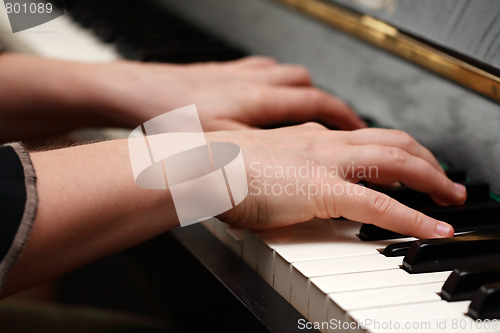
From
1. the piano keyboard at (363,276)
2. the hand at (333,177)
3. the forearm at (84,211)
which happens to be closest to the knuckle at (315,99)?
the hand at (333,177)

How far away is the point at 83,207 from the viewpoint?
643 mm

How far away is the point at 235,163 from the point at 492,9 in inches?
20.2

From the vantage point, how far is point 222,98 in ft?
3.43

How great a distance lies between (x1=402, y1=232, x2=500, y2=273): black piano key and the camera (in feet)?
2.15

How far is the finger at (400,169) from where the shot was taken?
2.52ft

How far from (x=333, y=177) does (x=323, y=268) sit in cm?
15

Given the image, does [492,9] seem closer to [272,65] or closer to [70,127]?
[272,65]

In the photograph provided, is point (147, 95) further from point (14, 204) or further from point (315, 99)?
point (14, 204)

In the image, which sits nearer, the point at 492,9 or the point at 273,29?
the point at 492,9

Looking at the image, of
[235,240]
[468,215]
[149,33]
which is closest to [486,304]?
[468,215]

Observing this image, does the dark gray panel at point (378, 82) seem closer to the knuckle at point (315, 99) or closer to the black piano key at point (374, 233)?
the knuckle at point (315, 99)

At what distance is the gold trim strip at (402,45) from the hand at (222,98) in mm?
151

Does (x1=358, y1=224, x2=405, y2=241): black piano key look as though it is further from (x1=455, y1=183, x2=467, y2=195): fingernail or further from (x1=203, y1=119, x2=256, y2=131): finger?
(x1=203, y1=119, x2=256, y2=131): finger

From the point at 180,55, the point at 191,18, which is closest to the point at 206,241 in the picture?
the point at 180,55
